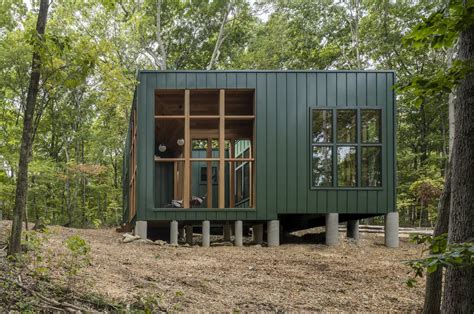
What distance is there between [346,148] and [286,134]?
1.32 meters

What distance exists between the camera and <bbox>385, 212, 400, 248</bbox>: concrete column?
10.2 metres

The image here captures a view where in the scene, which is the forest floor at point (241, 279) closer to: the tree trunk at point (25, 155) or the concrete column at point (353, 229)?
the tree trunk at point (25, 155)

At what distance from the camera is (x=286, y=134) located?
10180 mm

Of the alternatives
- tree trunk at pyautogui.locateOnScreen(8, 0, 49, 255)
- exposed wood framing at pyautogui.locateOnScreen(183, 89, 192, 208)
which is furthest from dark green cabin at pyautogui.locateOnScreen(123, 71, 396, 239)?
tree trunk at pyautogui.locateOnScreen(8, 0, 49, 255)

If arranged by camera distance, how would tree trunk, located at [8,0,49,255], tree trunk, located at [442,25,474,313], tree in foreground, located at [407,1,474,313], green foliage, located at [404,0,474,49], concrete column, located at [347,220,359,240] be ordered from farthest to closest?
1. concrete column, located at [347,220,359,240]
2. tree trunk, located at [8,0,49,255]
3. tree trunk, located at [442,25,474,313]
4. tree in foreground, located at [407,1,474,313]
5. green foliage, located at [404,0,474,49]

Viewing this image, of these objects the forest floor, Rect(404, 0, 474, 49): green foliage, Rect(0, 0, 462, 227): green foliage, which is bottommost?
the forest floor

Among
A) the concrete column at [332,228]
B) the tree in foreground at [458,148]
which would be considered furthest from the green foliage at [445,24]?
the concrete column at [332,228]

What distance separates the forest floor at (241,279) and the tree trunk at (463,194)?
1039 millimetres

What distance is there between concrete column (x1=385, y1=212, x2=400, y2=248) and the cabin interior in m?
3.01

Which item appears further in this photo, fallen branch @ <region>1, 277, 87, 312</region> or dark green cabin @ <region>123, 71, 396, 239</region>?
dark green cabin @ <region>123, 71, 396, 239</region>

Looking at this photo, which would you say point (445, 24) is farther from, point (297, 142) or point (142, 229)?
point (142, 229)

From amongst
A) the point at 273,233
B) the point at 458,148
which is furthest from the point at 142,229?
the point at 458,148

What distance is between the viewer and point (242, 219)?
10.1 m

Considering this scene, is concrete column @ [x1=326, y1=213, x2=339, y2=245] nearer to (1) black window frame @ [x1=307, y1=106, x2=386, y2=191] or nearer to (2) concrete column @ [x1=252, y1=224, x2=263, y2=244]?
(1) black window frame @ [x1=307, y1=106, x2=386, y2=191]
